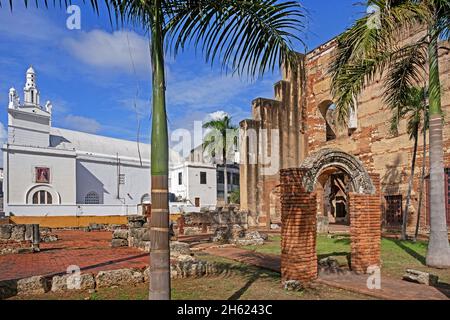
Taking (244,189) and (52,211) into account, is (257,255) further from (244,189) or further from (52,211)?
(52,211)

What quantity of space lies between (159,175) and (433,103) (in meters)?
8.95

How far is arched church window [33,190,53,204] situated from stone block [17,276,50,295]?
30.6 meters

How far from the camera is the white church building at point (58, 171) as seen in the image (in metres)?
33.6

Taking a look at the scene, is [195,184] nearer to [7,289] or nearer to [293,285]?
[7,289]

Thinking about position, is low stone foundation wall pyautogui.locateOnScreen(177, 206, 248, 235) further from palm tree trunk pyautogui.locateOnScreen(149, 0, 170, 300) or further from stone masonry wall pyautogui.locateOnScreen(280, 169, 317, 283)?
palm tree trunk pyautogui.locateOnScreen(149, 0, 170, 300)

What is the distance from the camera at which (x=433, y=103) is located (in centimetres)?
988

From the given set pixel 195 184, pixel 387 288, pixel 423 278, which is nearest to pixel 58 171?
pixel 195 184

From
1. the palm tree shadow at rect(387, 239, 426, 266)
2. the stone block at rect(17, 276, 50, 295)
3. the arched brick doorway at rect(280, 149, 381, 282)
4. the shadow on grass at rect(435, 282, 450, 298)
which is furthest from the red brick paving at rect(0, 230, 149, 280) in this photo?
the palm tree shadow at rect(387, 239, 426, 266)

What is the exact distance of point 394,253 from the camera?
1188 cm

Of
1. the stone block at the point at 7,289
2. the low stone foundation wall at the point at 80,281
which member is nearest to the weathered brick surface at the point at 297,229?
the low stone foundation wall at the point at 80,281

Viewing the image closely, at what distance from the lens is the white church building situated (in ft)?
110

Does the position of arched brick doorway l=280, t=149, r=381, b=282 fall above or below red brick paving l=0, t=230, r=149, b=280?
above

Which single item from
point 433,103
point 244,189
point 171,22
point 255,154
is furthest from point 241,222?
point 171,22

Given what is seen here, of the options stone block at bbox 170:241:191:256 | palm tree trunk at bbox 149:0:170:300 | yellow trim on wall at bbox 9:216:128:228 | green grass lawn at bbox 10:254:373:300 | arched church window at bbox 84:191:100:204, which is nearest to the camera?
palm tree trunk at bbox 149:0:170:300
